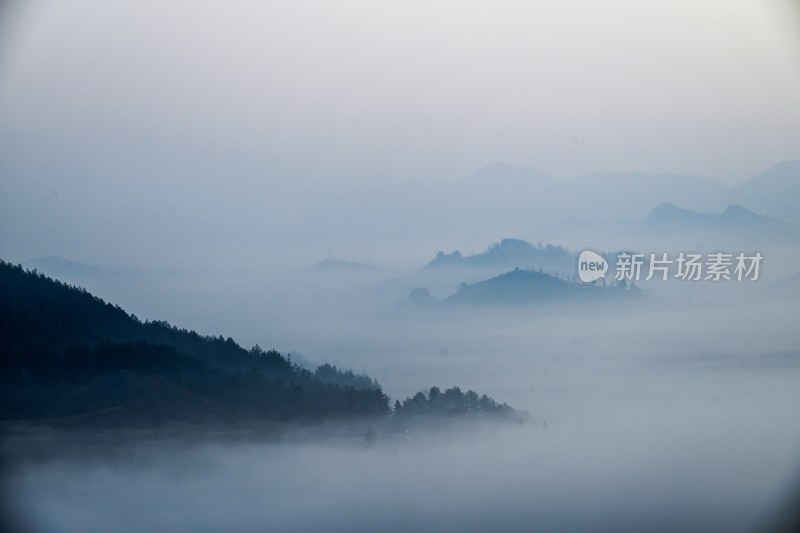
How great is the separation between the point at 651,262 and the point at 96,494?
2664mm

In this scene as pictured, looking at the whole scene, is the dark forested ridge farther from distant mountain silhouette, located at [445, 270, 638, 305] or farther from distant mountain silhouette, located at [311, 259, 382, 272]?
distant mountain silhouette, located at [445, 270, 638, 305]

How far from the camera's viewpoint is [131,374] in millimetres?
3844

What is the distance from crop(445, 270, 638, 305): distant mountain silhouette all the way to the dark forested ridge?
0.53m

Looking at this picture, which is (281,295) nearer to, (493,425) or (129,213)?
(129,213)

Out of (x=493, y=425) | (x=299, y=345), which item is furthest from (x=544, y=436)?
(x=299, y=345)

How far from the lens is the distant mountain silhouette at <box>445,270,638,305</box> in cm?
388

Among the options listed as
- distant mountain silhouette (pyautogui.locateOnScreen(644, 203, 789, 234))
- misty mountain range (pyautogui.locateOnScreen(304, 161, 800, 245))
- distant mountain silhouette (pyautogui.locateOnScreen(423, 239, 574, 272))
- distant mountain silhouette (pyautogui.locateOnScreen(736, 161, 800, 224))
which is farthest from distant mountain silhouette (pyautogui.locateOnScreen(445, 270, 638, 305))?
distant mountain silhouette (pyautogui.locateOnScreen(736, 161, 800, 224))

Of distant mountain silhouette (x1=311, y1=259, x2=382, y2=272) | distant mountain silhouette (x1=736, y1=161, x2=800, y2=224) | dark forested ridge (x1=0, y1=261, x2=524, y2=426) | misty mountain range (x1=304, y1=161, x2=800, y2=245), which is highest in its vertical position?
distant mountain silhouette (x1=736, y1=161, x2=800, y2=224)

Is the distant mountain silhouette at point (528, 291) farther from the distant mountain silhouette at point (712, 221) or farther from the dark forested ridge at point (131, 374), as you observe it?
the dark forested ridge at point (131, 374)

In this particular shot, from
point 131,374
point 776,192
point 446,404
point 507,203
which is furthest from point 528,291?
point 131,374

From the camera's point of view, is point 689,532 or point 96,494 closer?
point 96,494

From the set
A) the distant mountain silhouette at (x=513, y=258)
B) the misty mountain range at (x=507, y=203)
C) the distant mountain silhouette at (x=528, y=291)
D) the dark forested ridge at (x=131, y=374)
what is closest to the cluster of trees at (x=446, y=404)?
the dark forested ridge at (x=131, y=374)

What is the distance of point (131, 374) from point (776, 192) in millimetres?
3035

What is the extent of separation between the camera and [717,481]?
4035 millimetres
